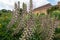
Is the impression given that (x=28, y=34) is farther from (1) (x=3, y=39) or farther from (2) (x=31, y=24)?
(1) (x=3, y=39)

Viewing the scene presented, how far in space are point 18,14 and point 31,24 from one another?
1.87 meters

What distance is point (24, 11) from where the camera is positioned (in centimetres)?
614

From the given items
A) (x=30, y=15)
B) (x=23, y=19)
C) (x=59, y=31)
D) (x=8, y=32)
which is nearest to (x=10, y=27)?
(x=8, y=32)

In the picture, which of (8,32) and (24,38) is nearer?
(24,38)

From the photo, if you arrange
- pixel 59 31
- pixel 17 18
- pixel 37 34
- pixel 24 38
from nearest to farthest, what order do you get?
1. pixel 24 38
2. pixel 17 18
3. pixel 37 34
4. pixel 59 31

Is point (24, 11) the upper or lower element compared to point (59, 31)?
upper

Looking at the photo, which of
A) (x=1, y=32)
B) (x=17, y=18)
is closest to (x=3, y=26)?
(x=1, y=32)

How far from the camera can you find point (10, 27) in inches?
272

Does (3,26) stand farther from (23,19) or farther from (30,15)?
(30,15)

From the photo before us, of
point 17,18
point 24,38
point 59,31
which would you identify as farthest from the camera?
point 59,31

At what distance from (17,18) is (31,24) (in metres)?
1.96

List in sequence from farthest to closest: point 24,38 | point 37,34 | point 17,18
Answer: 1. point 37,34
2. point 17,18
3. point 24,38

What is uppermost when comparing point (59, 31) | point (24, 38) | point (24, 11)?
point (24, 11)

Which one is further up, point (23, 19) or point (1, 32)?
point (23, 19)
